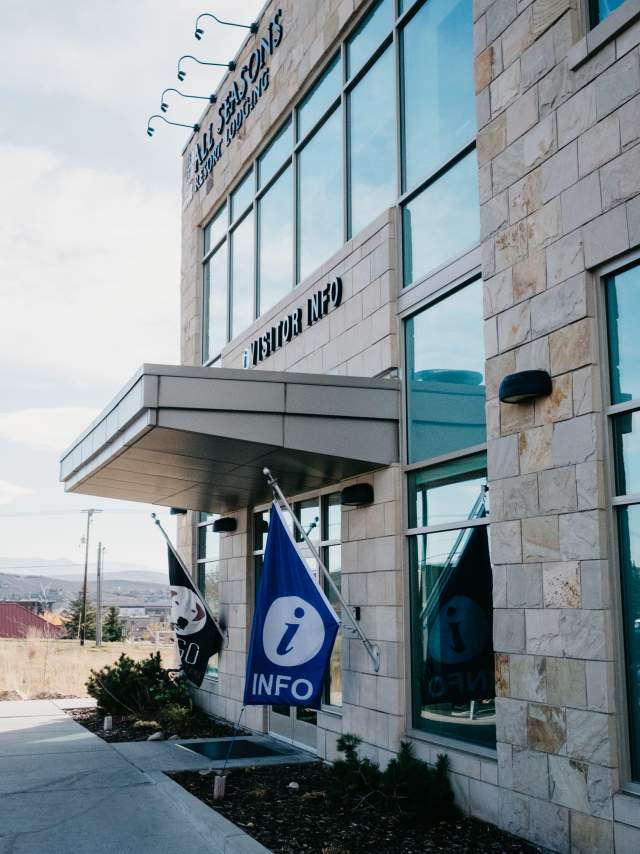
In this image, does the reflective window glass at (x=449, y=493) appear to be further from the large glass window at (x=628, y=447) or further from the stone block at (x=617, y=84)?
the stone block at (x=617, y=84)

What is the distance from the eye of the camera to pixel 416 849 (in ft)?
22.3

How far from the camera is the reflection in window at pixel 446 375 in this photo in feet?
26.6

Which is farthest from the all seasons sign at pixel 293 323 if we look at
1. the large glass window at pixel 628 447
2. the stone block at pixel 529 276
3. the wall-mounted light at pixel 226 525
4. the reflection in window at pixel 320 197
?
the large glass window at pixel 628 447

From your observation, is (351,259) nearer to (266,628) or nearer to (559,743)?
(266,628)

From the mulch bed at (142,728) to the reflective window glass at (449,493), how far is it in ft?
16.4

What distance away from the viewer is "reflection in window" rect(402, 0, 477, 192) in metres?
8.55

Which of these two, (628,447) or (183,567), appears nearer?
(628,447)

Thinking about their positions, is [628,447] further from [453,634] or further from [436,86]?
[436,86]

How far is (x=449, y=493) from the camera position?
27.7ft

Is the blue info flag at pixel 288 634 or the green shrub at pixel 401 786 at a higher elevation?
the blue info flag at pixel 288 634

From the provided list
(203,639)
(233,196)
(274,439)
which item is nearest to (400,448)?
(274,439)

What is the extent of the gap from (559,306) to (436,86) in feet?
11.1

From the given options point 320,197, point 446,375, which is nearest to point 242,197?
point 320,197

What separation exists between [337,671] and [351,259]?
4403mm
